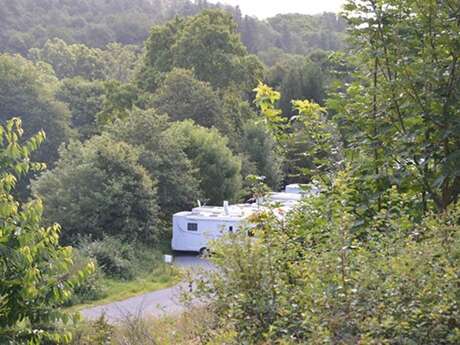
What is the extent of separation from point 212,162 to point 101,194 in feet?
22.0

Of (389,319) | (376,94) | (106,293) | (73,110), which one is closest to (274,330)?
(389,319)

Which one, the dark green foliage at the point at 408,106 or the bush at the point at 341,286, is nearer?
the bush at the point at 341,286

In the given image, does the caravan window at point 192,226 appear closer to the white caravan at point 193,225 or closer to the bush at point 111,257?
the white caravan at point 193,225

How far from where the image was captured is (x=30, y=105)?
35.0 metres

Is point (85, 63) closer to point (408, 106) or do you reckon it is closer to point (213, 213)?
point (213, 213)

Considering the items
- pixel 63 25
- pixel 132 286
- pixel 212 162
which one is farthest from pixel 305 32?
pixel 132 286

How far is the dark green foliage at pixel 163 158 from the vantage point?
25797 millimetres

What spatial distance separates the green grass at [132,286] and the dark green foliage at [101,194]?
2.25 meters

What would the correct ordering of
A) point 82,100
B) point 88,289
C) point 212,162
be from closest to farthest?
point 88,289, point 212,162, point 82,100

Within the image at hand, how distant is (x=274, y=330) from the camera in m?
2.66

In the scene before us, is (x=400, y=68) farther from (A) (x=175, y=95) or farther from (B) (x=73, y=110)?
(B) (x=73, y=110)

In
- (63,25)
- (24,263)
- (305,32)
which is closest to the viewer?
(24,263)

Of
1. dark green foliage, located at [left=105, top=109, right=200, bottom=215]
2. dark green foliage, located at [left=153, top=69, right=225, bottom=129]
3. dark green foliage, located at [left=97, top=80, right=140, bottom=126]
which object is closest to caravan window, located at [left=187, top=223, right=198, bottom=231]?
dark green foliage, located at [left=105, top=109, right=200, bottom=215]

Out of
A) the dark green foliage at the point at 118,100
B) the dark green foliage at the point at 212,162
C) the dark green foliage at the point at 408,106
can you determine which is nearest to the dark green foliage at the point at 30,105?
the dark green foliage at the point at 118,100
